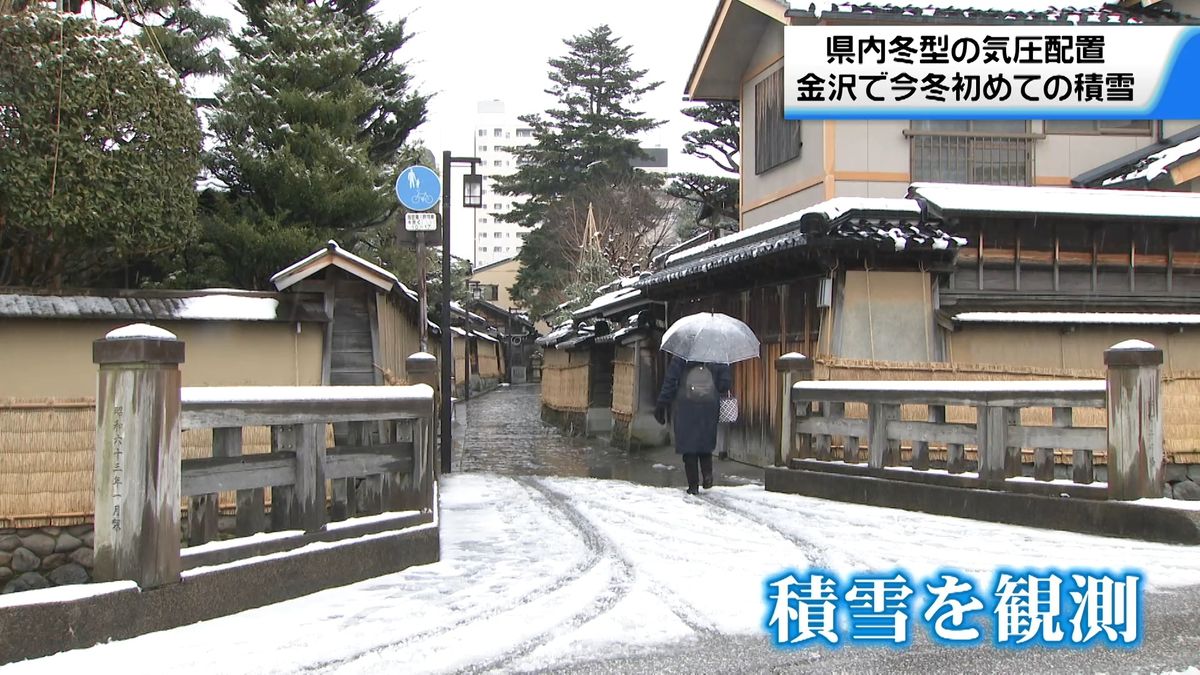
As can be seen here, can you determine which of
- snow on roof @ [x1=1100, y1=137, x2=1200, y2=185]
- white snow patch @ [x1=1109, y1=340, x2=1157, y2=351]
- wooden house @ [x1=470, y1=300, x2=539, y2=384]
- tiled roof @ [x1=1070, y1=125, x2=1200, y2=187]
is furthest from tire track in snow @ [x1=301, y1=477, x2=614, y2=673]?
wooden house @ [x1=470, y1=300, x2=539, y2=384]

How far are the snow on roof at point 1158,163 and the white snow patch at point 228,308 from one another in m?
13.7

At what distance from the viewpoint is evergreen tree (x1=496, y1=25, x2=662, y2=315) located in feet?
162

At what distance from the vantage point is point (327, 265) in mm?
15508

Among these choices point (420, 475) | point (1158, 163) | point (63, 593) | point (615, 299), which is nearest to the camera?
point (63, 593)

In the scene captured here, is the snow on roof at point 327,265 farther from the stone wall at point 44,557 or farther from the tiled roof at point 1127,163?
the tiled roof at point 1127,163

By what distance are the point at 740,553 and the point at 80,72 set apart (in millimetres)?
12218

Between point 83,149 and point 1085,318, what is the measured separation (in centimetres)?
Result: 1471

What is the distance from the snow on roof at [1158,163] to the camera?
14.5 metres

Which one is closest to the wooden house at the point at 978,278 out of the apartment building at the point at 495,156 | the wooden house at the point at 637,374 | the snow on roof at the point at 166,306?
the wooden house at the point at 637,374

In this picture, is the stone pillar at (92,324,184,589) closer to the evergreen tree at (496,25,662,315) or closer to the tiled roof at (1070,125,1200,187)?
the tiled roof at (1070,125,1200,187)

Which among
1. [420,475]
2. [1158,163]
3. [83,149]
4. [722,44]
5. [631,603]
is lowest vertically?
[631,603]

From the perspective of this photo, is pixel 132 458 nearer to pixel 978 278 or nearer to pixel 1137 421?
pixel 1137 421

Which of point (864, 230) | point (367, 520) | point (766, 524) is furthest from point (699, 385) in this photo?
point (367, 520)

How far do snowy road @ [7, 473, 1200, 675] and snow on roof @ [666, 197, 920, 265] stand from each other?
4537 mm
